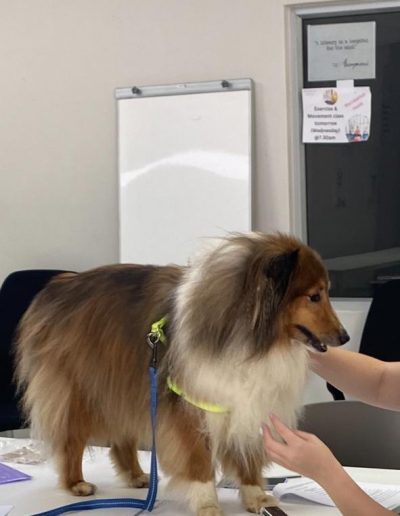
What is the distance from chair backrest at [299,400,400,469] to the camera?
2271mm

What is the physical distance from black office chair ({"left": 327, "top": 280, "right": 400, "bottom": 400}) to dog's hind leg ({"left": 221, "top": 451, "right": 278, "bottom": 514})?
1.61m

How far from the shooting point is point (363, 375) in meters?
1.97

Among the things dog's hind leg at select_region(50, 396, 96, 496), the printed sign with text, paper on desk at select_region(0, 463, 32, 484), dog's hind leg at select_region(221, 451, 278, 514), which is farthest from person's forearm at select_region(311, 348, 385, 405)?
the printed sign with text

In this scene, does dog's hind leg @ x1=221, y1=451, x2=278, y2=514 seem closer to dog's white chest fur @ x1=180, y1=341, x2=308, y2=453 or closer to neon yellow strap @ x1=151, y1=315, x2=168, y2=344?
dog's white chest fur @ x1=180, y1=341, x2=308, y2=453

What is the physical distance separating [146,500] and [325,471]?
0.54 meters

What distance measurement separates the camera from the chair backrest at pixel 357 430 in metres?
2.27

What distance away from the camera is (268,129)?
375 cm

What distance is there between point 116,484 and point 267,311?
695 millimetres

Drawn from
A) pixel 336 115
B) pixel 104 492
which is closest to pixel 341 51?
pixel 336 115

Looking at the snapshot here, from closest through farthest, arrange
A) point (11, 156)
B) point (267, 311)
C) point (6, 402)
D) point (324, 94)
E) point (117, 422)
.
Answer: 1. point (267, 311)
2. point (117, 422)
3. point (6, 402)
4. point (324, 94)
5. point (11, 156)

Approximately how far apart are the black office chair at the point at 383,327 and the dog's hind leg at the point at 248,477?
1.61 m

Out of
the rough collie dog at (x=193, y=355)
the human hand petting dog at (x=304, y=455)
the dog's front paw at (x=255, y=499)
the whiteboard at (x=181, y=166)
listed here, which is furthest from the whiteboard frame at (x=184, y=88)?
the human hand petting dog at (x=304, y=455)

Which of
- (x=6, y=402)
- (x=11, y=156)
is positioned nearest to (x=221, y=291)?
(x=6, y=402)

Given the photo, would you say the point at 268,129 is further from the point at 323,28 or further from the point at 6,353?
the point at 6,353
